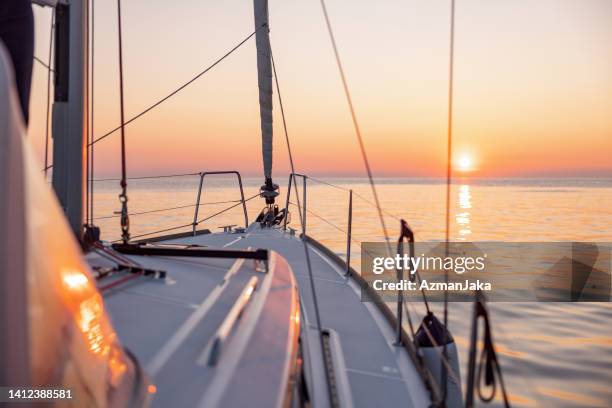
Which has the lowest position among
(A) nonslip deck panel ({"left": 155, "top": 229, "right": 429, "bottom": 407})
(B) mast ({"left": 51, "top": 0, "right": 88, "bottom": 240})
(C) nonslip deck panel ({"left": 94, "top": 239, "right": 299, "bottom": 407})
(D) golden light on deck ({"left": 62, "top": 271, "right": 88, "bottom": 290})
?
(A) nonslip deck panel ({"left": 155, "top": 229, "right": 429, "bottom": 407})

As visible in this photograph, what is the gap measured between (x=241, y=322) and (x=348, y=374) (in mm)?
1343

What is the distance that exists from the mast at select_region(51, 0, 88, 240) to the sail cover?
4.23 m

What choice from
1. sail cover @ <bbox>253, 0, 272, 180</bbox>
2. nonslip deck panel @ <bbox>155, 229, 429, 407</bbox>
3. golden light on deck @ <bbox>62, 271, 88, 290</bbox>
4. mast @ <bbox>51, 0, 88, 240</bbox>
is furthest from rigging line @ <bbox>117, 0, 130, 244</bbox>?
sail cover @ <bbox>253, 0, 272, 180</bbox>

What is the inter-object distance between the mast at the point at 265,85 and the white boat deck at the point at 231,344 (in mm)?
3544

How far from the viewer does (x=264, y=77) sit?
7391 mm

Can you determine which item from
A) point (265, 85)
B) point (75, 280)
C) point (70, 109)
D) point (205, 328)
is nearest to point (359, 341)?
point (205, 328)

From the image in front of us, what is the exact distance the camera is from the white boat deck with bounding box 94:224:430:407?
129 cm

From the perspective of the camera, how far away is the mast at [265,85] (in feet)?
21.8

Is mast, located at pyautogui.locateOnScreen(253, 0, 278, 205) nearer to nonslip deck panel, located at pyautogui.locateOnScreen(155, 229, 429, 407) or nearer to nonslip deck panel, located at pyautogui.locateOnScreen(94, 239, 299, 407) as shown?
nonslip deck panel, located at pyautogui.locateOnScreen(155, 229, 429, 407)

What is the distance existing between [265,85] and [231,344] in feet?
21.4

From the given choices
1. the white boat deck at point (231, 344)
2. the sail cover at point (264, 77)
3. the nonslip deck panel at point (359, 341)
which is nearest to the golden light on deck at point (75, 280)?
the white boat deck at point (231, 344)

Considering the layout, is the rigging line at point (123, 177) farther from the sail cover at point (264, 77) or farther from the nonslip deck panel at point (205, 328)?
the sail cover at point (264, 77)

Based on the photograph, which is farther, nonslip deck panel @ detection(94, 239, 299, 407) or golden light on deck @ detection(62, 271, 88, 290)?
nonslip deck panel @ detection(94, 239, 299, 407)

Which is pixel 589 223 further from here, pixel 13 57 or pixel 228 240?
pixel 13 57
